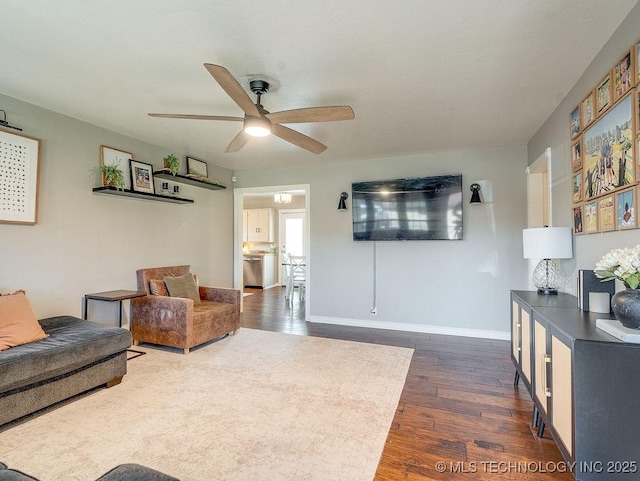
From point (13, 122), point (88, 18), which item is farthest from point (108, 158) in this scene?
point (88, 18)

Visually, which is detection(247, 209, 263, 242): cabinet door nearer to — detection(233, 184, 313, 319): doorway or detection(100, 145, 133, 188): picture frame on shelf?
detection(233, 184, 313, 319): doorway

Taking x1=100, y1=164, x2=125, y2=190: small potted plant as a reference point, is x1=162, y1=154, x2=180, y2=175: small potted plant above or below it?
above

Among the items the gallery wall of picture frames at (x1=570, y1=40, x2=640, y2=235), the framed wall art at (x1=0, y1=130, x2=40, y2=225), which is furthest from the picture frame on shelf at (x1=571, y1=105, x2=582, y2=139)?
the framed wall art at (x1=0, y1=130, x2=40, y2=225)

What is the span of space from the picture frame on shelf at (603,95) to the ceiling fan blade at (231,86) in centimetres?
224

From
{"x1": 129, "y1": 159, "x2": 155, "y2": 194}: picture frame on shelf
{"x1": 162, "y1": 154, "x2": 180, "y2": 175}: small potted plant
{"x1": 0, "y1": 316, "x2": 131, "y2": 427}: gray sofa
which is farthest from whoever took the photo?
{"x1": 162, "y1": 154, "x2": 180, "y2": 175}: small potted plant

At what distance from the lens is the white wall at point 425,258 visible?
160 inches

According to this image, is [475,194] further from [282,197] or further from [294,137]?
[282,197]

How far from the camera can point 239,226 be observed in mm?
5625

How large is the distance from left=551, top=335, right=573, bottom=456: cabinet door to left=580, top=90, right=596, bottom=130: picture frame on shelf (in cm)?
157

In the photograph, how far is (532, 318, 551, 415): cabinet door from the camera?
1819 mm

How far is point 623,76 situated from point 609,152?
416 mm

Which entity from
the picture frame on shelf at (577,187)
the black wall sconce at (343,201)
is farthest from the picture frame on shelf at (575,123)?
the black wall sconce at (343,201)

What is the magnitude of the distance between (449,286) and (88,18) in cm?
437

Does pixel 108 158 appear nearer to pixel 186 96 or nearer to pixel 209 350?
pixel 186 96
